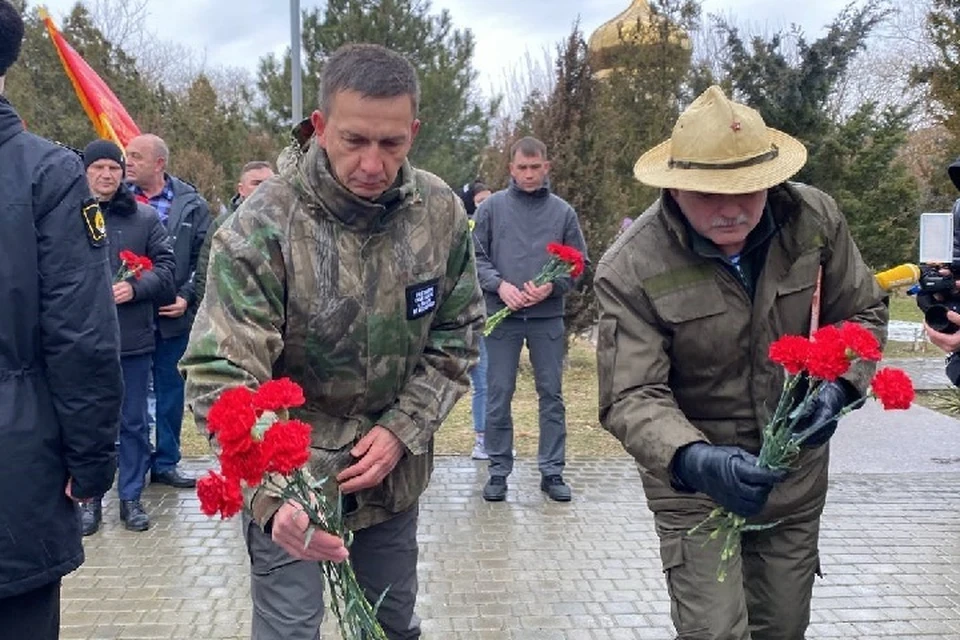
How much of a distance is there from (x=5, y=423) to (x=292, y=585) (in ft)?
2.83

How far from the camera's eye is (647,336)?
279 cm

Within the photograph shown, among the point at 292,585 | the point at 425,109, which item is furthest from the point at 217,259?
the point at 425,109

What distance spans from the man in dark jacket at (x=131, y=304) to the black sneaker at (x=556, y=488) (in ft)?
8.18

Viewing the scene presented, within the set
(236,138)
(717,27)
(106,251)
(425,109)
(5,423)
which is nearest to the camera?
(5,423)

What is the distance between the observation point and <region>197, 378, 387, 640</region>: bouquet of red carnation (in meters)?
1.93

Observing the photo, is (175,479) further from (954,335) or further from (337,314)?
(954,335)

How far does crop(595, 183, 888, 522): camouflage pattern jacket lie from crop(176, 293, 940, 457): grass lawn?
2723 mm

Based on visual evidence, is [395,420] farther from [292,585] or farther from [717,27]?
[717,27]

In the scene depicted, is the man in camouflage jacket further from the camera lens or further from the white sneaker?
the white sneaker

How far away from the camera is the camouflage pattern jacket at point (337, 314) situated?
251 cm

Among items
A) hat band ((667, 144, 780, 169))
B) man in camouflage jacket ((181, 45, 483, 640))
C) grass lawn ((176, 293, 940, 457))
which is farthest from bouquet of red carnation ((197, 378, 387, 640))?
grass lawn ((176, 293, 940, 457))

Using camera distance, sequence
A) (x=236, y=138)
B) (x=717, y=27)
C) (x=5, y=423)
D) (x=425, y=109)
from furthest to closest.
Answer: (x=236, y=138), (x=425, y=109), (x=717, y=27), (x=5, y=423)

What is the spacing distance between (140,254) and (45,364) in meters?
3.28

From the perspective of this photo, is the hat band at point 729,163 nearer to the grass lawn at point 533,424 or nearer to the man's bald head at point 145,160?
the grass lawn at point 533,424
